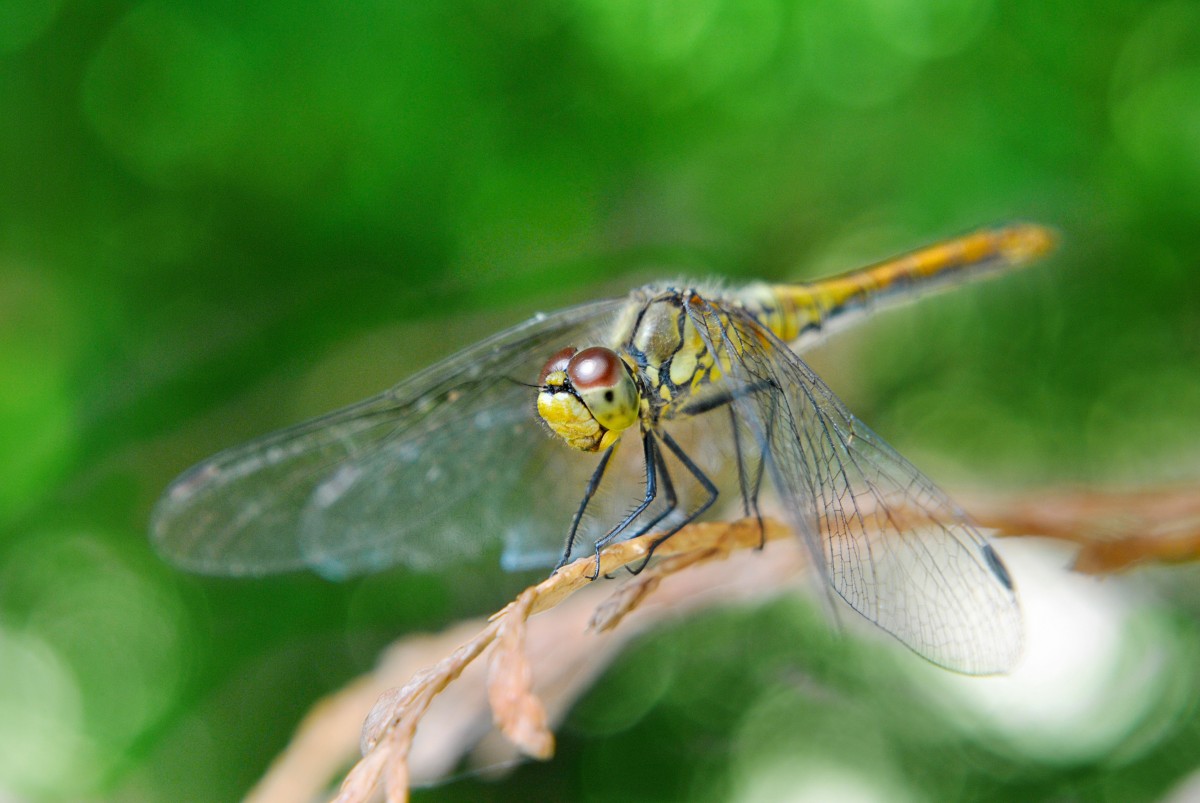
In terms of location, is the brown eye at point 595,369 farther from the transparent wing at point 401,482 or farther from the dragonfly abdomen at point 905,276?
the dragonfly abdomen at point 905,276

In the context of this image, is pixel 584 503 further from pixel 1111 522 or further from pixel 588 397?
pixel 1111 522

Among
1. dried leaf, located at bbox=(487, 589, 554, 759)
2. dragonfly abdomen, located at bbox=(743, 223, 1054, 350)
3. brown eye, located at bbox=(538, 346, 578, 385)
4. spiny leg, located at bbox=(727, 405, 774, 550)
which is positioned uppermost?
dragonfly abdomen, located at bbox=(743, 223, 1054, 350)

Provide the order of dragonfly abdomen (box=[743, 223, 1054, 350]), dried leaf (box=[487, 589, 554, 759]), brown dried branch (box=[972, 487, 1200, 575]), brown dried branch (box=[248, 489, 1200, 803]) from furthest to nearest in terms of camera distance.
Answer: dragonfly abdomen (box=[743, 223, 1054, 350]) < brown dried branch (box=[972, 487, 1200, 575]) < brown dried branch (box=[248, 489, 1200, 803]) < dried leaf (box=[487, 589, 554, 759])

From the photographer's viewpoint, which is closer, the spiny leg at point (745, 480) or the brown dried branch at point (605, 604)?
the brown dried branch at point (605, 604)

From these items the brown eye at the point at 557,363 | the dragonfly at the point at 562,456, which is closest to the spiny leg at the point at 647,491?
the dragonfly at the point at 562,456

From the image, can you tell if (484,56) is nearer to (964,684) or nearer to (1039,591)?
(1039,591)

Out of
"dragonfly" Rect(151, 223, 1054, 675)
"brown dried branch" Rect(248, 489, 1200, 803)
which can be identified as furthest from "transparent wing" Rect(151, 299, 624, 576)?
"brown dried branch" Rect(248, 489, 1200, 803)

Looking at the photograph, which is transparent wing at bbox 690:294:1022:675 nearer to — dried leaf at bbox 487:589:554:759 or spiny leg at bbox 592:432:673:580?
spiny leg at bbox 592:432:673:580

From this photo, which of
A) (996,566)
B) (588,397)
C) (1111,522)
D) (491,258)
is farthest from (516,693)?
(491,258)
